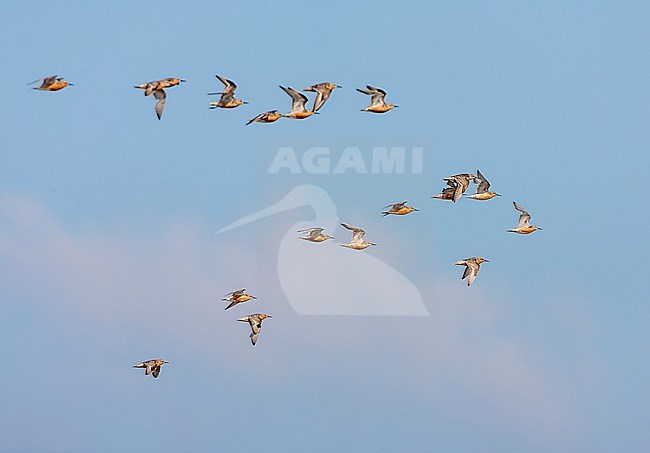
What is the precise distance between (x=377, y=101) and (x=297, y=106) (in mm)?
2092

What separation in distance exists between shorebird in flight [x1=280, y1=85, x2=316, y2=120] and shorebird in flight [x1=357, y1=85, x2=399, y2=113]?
5.06ft

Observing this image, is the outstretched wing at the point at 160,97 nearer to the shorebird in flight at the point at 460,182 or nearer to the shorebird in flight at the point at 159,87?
the shorebird in flight at the point at 159,87

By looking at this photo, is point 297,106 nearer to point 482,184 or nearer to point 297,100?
point 297,100

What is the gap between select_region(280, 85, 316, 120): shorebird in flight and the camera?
28.9 metres

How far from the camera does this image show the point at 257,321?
109 ft

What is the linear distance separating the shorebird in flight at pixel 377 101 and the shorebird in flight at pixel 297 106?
5.06 feet

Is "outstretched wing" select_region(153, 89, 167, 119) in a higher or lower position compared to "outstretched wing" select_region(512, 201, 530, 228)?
higher

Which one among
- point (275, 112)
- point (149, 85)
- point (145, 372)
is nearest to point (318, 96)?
point (275, 112)

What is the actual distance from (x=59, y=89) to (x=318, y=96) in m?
5.17

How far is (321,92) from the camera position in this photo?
29422 mm

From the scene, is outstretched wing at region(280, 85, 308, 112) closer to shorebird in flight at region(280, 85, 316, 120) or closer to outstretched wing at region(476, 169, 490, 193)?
shorebird in flight at region(280, 85, 316, 120)

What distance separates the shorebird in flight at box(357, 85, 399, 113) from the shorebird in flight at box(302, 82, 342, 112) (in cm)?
94

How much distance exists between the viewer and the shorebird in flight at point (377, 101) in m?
30.0

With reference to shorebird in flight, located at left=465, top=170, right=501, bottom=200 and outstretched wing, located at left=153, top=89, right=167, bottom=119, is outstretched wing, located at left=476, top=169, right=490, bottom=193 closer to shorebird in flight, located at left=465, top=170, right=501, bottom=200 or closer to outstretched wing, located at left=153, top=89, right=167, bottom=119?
shorebird in flight, located at left=465, top=170, right=501, bottom=200
